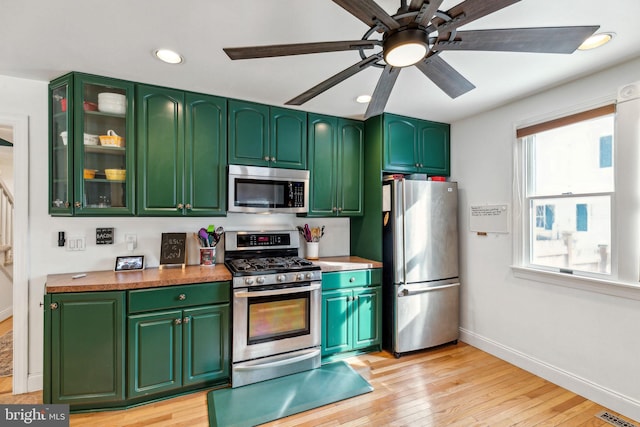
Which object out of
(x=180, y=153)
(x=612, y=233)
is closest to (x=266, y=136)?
(x=180, y=153)

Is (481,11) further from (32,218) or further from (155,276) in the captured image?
(32,218)

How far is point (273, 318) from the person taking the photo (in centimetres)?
260

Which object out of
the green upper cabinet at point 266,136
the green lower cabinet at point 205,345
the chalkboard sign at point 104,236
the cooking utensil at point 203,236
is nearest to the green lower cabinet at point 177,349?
the green lower cabinet at point 205,345

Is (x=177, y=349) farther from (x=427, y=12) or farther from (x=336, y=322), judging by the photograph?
(x=427, y=12)

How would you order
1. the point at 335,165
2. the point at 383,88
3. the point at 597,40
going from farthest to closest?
the point at 335,165
the point at 597,40
the point at 383,88

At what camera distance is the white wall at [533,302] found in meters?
2.19

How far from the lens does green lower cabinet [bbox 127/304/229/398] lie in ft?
7.23

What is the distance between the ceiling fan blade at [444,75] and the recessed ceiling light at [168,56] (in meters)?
1.56

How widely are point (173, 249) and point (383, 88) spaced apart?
2.19 meters

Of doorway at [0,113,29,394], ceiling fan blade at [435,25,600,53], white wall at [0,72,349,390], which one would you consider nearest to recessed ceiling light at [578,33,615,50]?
ceiling fan blade at [435,25,600,53]

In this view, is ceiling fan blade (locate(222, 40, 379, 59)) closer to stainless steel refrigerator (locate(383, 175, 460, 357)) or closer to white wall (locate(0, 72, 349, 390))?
stainless steel refrigerator (locate(383, 175, 460, 357))

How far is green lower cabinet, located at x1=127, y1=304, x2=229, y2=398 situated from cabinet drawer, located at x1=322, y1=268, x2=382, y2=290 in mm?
916

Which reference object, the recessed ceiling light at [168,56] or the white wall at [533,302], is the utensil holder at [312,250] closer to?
the white wall at [533,302]

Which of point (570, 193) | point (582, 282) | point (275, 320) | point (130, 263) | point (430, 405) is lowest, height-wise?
point (430, 405)
